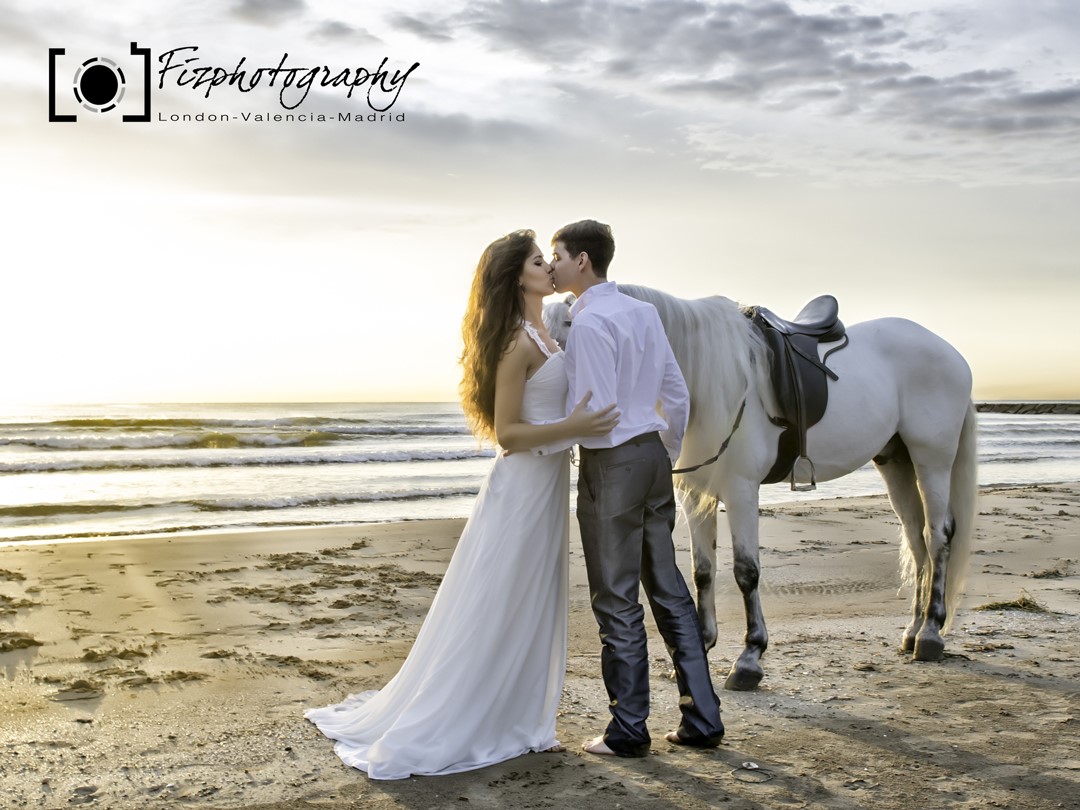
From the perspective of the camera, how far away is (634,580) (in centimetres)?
288

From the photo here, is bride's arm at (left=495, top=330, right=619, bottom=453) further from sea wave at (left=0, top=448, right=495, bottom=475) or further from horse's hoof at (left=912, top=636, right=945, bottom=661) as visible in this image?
sea wave at (left=0, top=448, right=495, bottom=475)

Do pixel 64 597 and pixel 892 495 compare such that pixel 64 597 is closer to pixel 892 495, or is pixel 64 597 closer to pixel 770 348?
pixel 770 348

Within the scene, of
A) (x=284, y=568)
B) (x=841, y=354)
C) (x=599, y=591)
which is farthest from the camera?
(x=284, y=568)

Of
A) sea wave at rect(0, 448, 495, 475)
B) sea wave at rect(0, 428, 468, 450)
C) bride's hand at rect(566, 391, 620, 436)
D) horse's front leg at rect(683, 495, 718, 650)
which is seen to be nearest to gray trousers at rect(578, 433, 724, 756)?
bride's hand at rect(566, 391, 620, 436)

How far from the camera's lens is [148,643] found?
4.30 meters

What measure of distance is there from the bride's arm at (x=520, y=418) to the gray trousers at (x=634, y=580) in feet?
0.48

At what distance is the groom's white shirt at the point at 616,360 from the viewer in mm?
2744

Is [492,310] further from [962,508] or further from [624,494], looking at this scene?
[962,508]

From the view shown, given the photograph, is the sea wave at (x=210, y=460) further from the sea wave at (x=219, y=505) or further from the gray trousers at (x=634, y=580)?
the gray trousers at (x=634, y=580)

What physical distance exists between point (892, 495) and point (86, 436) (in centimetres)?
1772

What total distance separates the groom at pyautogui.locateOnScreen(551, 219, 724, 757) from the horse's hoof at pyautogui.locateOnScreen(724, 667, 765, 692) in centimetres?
77

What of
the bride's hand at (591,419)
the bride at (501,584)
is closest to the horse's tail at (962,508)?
the bride at (501,584)

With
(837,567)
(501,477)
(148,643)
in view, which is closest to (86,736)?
(148,643)

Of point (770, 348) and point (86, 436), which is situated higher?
point (770, 348)
